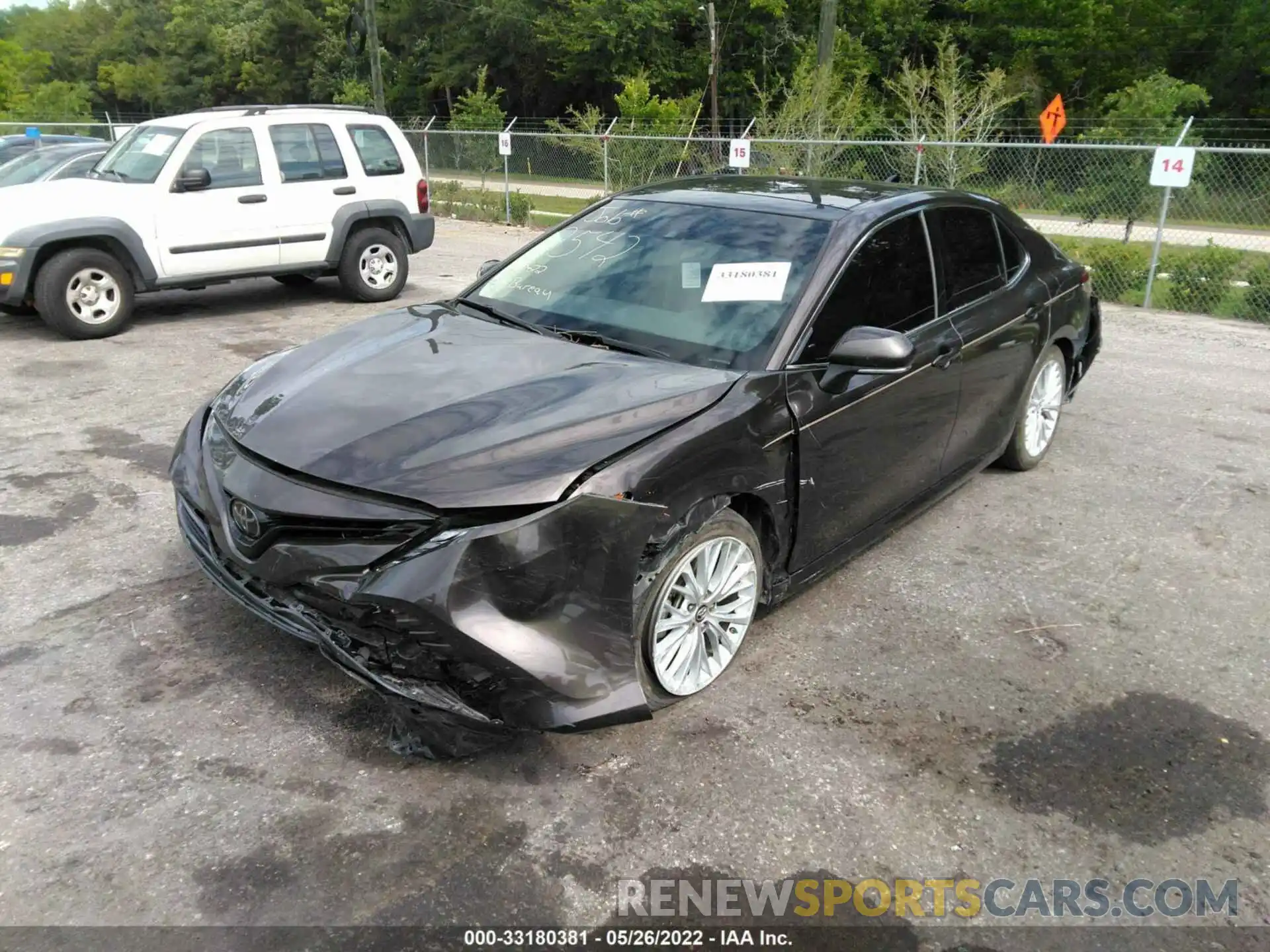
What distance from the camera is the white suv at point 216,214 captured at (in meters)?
8.05

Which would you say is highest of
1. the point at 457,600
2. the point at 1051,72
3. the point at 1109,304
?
the point at 1051,72

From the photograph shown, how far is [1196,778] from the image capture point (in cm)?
303

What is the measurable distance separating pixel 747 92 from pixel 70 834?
41606 mm

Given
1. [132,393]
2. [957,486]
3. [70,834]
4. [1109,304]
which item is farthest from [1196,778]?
[1109,304]

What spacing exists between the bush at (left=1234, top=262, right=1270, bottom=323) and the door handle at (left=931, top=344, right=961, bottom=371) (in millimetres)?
8112

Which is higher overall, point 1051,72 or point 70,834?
point 1051,72

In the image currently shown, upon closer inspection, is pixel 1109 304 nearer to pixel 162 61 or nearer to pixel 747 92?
pixel 747 92

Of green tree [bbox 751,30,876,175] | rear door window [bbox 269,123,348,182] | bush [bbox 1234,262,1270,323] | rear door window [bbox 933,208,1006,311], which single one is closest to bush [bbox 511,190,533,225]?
green tree [bbox 751,30,876,175]

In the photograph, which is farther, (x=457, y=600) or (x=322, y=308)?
(x=322, y=308)

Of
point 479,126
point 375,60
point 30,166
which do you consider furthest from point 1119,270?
point 479,126

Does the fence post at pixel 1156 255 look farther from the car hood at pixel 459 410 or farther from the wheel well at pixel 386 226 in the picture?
the car hood at pixel 459 410

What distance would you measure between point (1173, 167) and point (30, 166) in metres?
12.2

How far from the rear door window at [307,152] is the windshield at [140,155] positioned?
34.1 inches

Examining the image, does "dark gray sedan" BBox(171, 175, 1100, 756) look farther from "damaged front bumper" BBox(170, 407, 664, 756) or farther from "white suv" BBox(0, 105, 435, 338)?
"white suv" BBox(0, 105, 435, 338)
